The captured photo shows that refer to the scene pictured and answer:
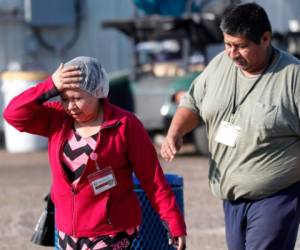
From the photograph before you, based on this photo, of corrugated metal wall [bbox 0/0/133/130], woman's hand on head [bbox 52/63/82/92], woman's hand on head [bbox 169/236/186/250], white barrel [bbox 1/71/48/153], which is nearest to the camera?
woman's hand on head [bbox 52/63/82/92]

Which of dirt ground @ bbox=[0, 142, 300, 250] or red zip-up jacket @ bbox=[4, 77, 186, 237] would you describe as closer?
red zip-up jacket @ bbox=[4, 77, 186, 237]

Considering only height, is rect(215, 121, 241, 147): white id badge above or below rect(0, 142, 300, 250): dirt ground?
above

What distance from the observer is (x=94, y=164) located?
4336 mm

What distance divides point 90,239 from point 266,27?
1275 millimetres

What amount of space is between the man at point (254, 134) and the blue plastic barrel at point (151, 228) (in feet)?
1.23

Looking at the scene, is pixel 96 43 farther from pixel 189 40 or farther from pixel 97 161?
pixel 97 161

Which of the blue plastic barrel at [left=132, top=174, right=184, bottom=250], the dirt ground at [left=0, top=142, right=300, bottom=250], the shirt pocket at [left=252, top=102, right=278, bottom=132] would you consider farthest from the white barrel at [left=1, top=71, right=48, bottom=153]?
the shirt pocket at [left=252, top=102, right=278, bottom=132]

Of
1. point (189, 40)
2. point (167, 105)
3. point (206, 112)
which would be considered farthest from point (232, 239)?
point (189, 40)

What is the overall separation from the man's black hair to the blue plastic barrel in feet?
3.31

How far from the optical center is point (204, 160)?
42.6ft

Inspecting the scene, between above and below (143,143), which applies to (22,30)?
below

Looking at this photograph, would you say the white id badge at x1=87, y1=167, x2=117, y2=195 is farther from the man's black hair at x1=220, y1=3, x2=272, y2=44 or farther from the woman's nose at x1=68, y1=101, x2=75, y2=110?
the man's black hair at x1=220, y1=3, x2=272, y2=44

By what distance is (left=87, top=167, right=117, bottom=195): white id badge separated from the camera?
4.33 metres

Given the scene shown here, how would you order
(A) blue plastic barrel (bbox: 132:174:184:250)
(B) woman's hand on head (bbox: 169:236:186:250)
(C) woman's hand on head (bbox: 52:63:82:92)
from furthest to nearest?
1. (A) blue plastic barrel (bbox: 132:174:184:250)
2. (B) woman's hand on head (bbox: 169:236:186:250)
3. (C) woman's hand on head (bbox: 52:63:82:92)
